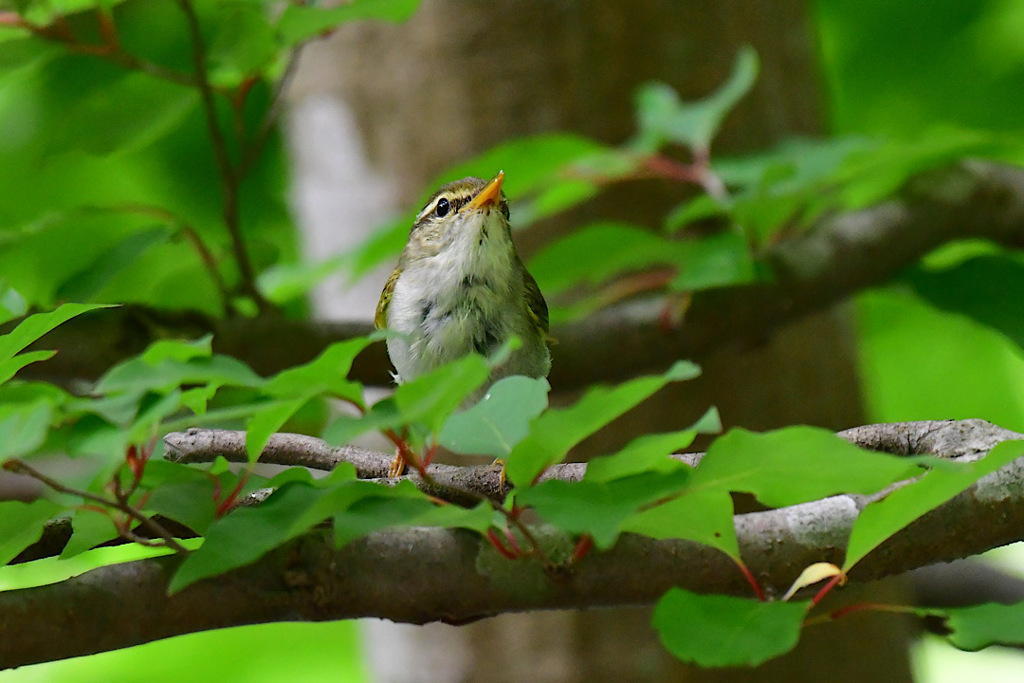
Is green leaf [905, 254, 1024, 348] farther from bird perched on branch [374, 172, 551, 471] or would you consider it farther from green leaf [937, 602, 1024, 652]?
green leaf [937, 602, 1024, 652]

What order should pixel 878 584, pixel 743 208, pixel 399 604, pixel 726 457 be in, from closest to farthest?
pixel 726 457 → pixel 399 604 → pixel 743 208 → pixel 878 584

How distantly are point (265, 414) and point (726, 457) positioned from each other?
1.70 feet

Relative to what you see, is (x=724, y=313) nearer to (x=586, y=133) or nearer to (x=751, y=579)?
(x=586, y=133)

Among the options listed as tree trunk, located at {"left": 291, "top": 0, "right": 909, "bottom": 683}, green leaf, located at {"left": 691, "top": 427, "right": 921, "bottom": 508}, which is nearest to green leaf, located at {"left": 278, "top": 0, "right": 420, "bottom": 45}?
green leaf, located at {"left": 691, "top": 427, "right": 921, "bottom": 508}

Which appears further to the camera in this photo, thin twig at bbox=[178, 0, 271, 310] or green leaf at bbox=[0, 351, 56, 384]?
thin twig at bbox=[178, 0, 271, 310]

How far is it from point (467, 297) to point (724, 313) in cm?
87

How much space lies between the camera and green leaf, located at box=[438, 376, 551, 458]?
1.15 m

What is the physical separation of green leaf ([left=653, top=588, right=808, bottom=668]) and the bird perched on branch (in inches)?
49.3

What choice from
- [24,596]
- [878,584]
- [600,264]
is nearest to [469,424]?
[24,596]

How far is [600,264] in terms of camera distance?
9.24ft

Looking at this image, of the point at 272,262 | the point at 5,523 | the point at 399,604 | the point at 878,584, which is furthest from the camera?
the point at 878,584

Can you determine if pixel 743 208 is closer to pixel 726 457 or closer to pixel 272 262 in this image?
pixel 272 262

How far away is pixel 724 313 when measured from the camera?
3.01 metres

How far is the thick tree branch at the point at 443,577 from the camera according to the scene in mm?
1251
